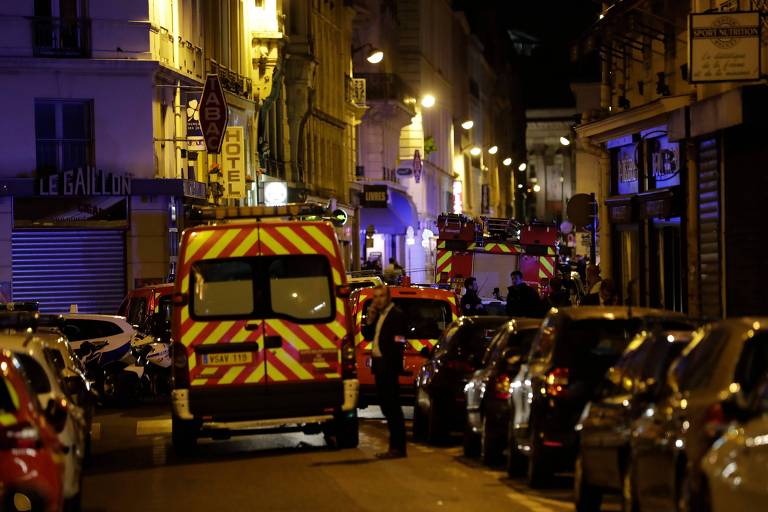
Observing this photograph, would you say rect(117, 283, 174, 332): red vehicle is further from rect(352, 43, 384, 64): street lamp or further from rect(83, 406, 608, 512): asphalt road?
rect(352, 43, 384, 64): street lamp

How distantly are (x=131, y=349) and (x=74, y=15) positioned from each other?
12.3 m

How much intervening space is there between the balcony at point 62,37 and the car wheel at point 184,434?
20.4 metres

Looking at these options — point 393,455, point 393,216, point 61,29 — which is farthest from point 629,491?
point 393,216

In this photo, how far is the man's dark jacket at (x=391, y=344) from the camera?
58.9 ft

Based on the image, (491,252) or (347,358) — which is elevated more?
(491,252)

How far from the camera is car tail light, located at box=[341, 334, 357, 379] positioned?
59.1ft

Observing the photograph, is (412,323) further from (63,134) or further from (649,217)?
(63,134)

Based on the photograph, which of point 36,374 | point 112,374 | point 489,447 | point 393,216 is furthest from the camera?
point 393,216

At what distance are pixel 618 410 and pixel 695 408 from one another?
2147mm

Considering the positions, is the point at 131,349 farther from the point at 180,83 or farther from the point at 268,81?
the point at 268,81

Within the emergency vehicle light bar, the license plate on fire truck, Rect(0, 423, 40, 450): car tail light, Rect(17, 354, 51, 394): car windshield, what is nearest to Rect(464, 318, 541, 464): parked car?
the license plate on fire truck

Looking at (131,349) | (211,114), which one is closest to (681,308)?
(131,349)

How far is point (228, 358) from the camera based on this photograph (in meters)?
17.8

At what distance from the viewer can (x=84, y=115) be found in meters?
37.5
